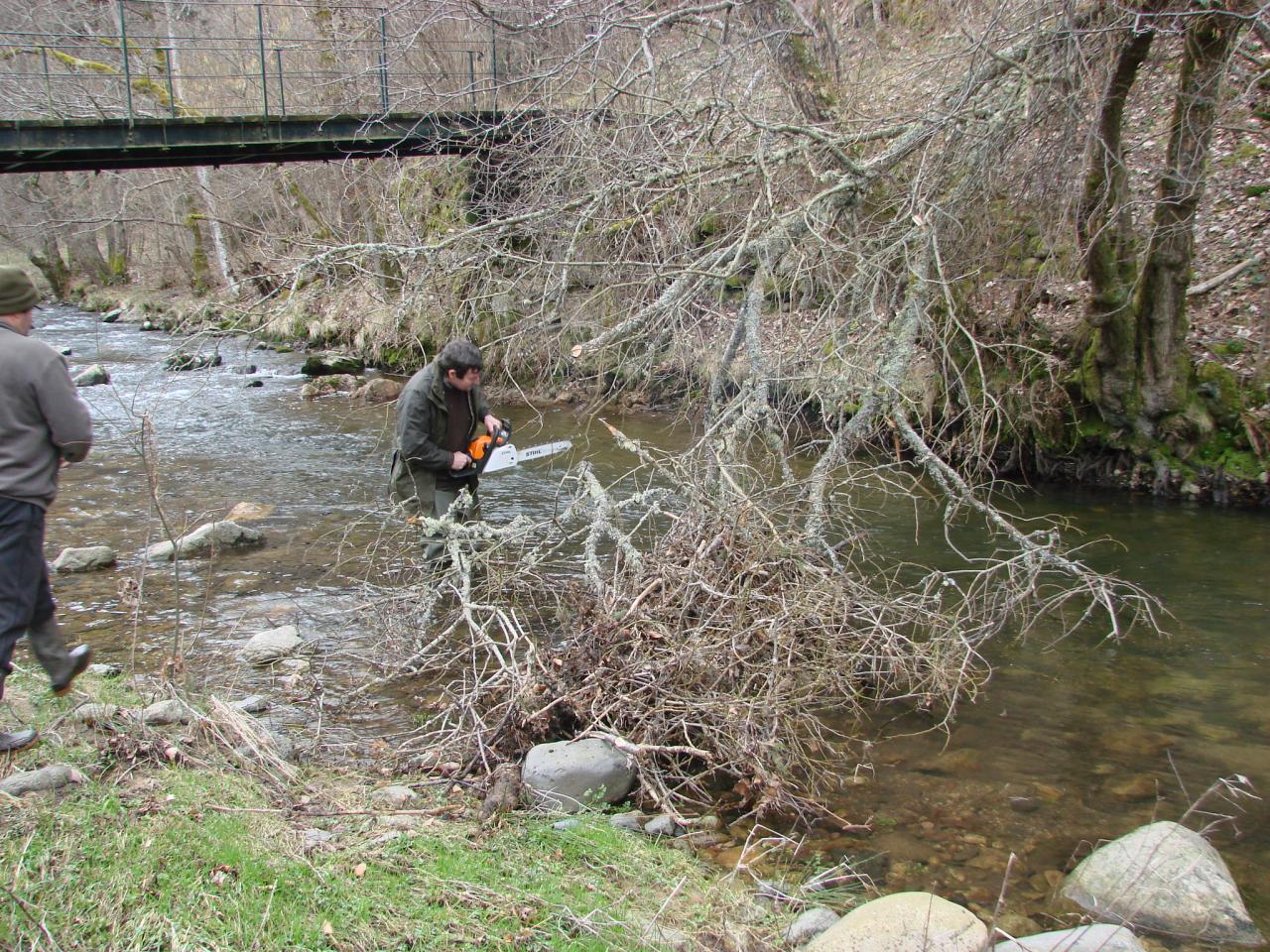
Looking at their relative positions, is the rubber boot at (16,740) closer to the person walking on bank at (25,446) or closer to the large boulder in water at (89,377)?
the person walking on bank at (25,446)

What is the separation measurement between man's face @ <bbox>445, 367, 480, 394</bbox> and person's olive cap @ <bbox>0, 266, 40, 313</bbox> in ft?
9.44

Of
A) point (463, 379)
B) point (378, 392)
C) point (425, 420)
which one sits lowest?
point (378, 392)

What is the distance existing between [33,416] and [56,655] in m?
1.04

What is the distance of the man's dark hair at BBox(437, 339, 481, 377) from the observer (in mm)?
6434

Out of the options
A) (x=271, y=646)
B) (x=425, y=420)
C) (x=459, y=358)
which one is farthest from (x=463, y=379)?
(x=271, y=646)

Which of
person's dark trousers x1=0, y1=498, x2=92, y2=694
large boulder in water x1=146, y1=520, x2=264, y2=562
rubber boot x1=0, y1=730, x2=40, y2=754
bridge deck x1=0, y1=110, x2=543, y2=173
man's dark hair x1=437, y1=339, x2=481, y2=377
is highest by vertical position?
bridge deck x1=0, y1=110, x2=543, y2=173

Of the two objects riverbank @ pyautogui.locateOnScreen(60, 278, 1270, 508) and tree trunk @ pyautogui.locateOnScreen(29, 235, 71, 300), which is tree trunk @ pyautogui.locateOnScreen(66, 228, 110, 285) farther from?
riverbank @ pyautogui.locateOnScreen(60, 278, 1270, 508)

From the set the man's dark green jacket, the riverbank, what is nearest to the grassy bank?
the man's dark green jacket

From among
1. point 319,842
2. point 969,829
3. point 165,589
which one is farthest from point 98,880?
point 165,589

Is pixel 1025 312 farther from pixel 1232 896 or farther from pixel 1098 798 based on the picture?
pixel 1232 896

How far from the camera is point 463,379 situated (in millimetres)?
6539

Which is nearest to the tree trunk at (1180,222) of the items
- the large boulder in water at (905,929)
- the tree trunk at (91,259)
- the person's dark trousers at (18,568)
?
the large boulder in water at (905,929)

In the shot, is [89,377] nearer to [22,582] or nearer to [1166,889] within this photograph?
[22,582]

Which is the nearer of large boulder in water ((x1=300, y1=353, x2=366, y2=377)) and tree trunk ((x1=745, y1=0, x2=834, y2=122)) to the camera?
tree trunk ((x1=745, y1=0, x2=834, y2=122))
